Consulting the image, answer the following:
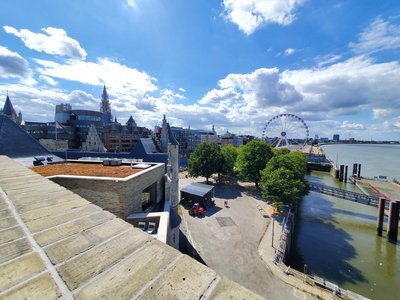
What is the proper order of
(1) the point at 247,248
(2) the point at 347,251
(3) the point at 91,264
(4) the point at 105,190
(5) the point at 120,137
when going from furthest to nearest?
(5) the point at 120,137 → (2) the point at 347,251 → (1) the point at 247,248 → (4) the point at 105,190 → (3) the point at 91,264

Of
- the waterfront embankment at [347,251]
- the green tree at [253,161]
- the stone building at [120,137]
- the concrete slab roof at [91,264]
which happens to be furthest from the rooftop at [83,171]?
the stone building at [120,137]

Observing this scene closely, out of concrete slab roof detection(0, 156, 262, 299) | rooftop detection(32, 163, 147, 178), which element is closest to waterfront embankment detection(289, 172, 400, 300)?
rooftop detection(32, 163, 147, 178)

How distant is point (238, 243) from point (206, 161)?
23592 mm

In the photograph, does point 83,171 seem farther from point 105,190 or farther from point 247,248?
point 247,248

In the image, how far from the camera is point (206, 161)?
43406 mm

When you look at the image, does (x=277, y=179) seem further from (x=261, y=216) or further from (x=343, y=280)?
(x=343, y=280)

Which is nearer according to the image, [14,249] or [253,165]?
[14,249]

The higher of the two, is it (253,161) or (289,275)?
(253,161)

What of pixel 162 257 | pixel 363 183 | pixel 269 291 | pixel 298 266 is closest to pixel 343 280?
pixel 298 266

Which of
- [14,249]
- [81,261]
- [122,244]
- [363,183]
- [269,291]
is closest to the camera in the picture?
[81,261]

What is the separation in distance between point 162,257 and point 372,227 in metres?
38.9

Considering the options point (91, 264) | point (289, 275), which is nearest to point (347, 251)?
point (289, 275)

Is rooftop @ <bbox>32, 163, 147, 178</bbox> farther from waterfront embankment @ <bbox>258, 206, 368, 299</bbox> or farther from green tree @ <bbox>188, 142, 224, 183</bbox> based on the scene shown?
green tree @ <bbox>188, 142, 224, 183</bbox>

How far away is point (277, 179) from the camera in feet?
92.6
